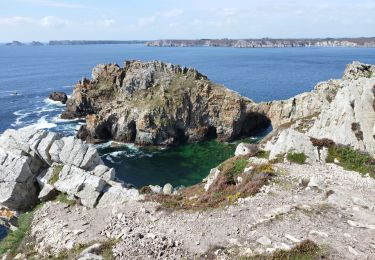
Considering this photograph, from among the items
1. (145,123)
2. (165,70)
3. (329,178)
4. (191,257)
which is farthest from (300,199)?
(165,70)

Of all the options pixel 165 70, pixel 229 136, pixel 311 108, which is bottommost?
pixel 229 136

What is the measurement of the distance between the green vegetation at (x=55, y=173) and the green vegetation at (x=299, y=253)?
20.2 meters

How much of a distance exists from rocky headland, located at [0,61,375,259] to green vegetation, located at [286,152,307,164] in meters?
0.08

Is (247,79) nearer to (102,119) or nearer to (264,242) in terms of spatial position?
(102,119)

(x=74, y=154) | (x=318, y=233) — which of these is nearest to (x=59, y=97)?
(x=74, y=154)

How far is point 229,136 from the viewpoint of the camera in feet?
256

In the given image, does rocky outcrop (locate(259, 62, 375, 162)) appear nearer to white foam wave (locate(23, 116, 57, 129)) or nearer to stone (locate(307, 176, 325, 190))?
stone (locate(307, 176, 325, 190))

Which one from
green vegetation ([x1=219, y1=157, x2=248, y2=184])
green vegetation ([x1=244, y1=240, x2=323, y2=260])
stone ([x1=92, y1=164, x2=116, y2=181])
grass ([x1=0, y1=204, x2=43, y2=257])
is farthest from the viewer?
stone ([x1=92, y1=164, x2=116, y2=181])

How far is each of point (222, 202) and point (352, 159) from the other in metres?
10.9

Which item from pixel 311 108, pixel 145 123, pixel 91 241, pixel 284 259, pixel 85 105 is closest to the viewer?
pixel 284 259

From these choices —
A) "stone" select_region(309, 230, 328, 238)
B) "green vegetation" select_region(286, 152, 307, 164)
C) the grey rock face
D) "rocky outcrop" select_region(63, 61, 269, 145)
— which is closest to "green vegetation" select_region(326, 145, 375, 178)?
"green vegetation" select_region(286, 152, 307, 164)

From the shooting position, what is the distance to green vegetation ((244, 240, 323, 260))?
17.5 m

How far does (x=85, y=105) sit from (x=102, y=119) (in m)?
16.8

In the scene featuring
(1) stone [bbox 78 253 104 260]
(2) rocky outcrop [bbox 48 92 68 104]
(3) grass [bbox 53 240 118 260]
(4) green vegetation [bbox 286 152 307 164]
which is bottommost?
(2) rocky outcrop [bbox 48 92 68 104]
